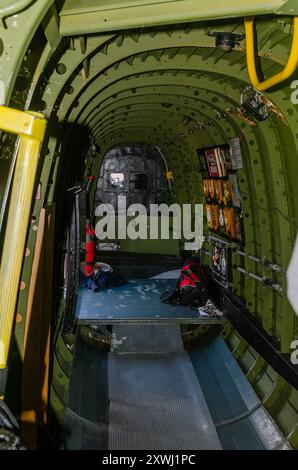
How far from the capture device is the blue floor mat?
635 cm

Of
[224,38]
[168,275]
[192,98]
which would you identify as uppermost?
[192,98]

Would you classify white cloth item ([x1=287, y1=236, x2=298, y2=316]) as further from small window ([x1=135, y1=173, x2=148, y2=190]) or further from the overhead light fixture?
small window ([x1=135, y1=173, x2=148, y2=190])

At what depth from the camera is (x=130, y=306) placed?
22.8ft

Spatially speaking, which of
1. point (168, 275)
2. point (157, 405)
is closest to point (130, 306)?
point (157, 405)

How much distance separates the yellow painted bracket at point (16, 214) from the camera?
1494mm

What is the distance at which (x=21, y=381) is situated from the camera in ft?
11.9

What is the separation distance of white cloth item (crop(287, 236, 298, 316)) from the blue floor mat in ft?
7.07

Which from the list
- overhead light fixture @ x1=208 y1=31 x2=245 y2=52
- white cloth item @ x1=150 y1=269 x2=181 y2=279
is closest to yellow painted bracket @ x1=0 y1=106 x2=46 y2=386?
overhead light fixture @ x1=208 y1=31 x2=245 y2=52

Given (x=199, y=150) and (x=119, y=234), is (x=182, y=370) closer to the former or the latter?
(x=199, y=150)

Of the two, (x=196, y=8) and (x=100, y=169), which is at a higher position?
(x=100, y=169)

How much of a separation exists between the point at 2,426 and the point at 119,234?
32.0ft

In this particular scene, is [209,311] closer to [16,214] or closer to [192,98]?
[192,98]

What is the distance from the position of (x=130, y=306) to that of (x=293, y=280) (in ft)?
11.2
